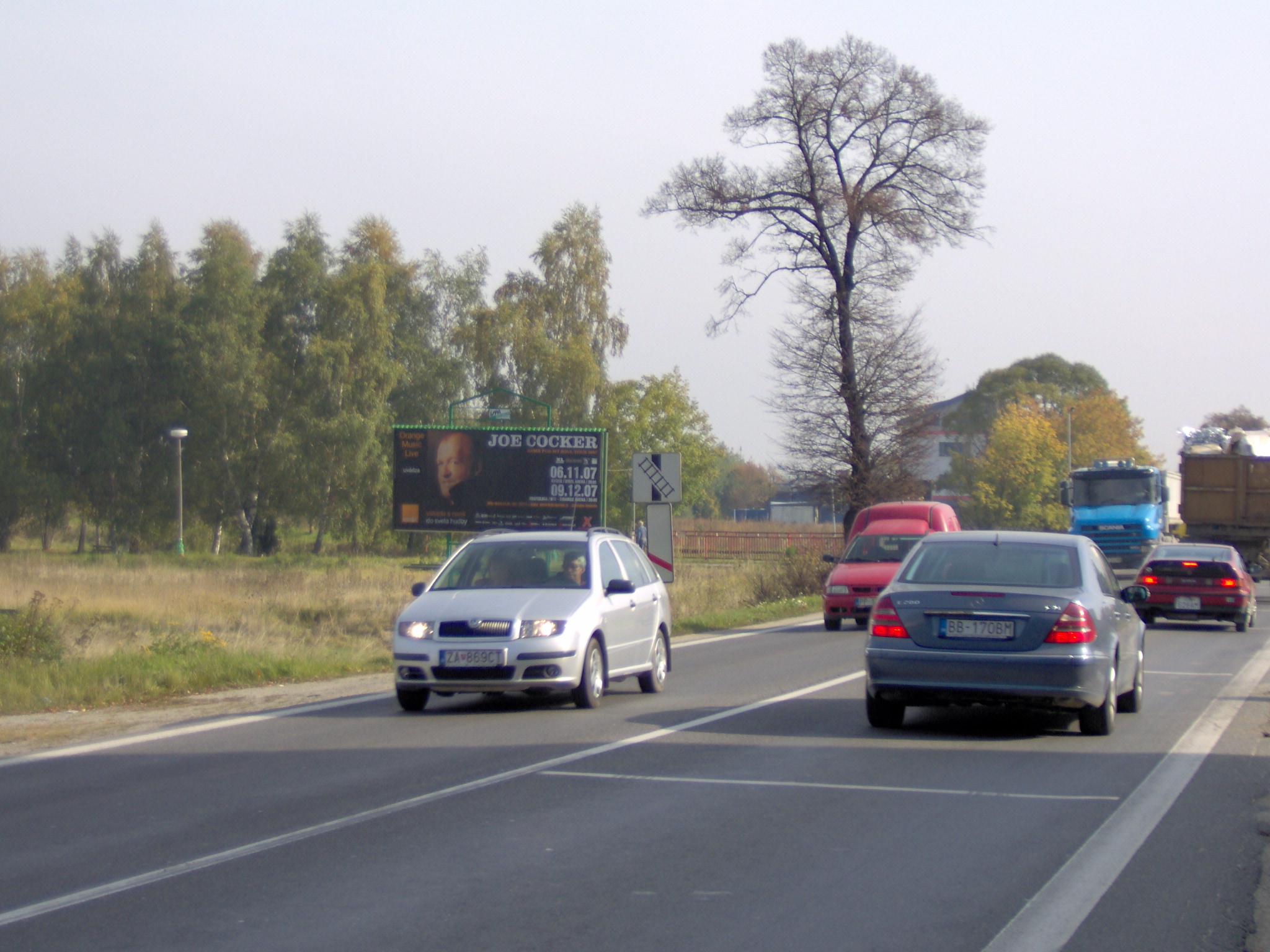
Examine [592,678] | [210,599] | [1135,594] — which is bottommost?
[210,599]

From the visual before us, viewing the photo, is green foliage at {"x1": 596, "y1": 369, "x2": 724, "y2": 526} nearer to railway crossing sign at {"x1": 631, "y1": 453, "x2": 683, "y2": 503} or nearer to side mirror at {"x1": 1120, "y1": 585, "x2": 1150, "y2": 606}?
railway crossing sign at {"x1": 631, "y1": 453, "x2": 683, "y2": 503}

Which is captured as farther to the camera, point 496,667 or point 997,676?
point 496,667

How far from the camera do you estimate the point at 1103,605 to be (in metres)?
10.0

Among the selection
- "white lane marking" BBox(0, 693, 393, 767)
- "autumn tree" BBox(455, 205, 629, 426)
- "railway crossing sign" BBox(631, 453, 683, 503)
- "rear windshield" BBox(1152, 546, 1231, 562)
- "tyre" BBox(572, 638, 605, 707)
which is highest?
"autumn tree" BBox(455, 205, 629, 426)

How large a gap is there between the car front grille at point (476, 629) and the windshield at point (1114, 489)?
33.0m

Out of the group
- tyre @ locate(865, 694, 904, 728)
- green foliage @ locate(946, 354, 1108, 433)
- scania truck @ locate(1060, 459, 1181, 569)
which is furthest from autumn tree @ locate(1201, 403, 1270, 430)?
tyre @ locate(865, 694, 904, 728)

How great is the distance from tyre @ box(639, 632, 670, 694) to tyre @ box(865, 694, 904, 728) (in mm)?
3082

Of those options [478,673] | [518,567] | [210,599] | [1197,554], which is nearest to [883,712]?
[478,673]

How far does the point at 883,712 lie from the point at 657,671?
131 inches

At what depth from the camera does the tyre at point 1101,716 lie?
9.92 m

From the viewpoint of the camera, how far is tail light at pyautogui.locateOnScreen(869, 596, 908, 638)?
9961mm

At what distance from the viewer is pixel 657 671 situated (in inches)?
522

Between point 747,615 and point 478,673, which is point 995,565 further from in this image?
point 747,615

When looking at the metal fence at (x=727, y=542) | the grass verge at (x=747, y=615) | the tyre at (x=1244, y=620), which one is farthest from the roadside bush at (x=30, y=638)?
the metal fence at (x=727, y=542)
